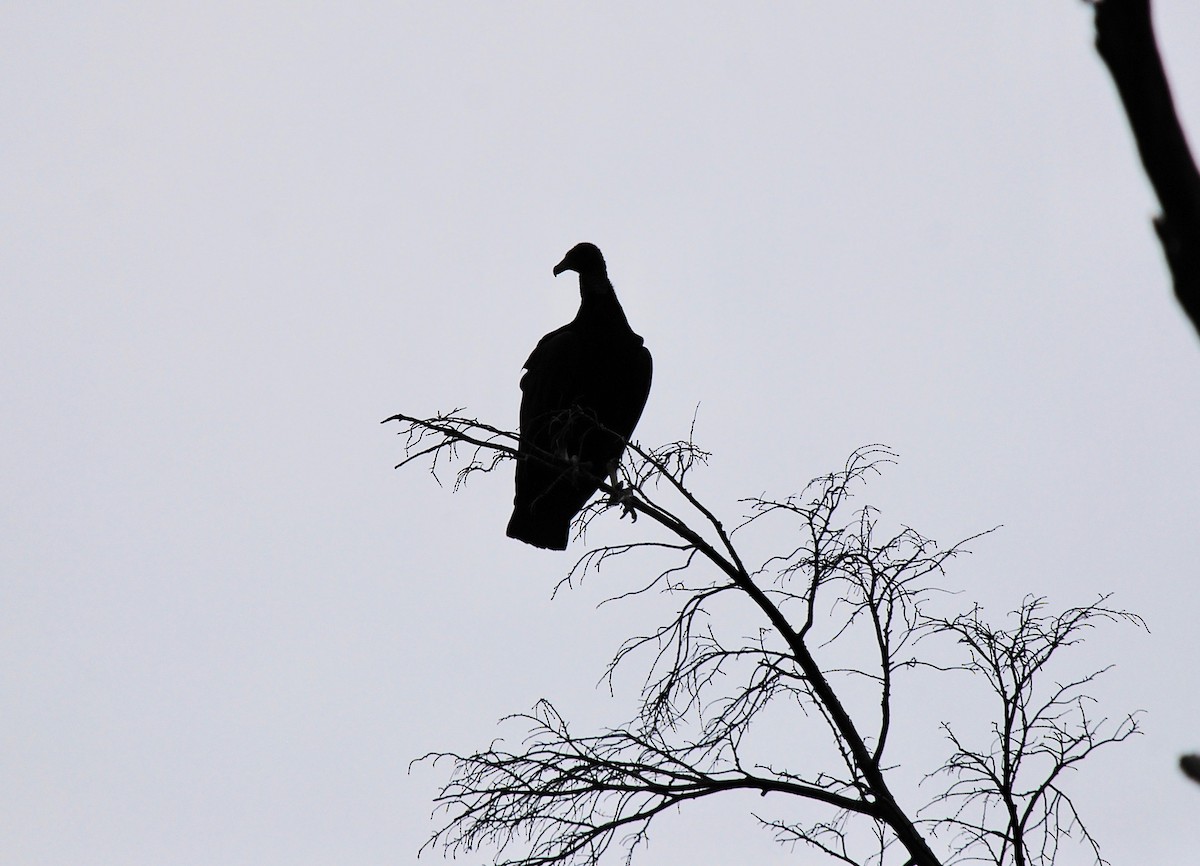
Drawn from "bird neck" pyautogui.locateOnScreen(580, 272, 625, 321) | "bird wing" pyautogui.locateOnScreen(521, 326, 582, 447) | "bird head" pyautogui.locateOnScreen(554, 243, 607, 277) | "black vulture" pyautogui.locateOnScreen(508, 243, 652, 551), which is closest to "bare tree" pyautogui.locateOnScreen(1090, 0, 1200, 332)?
"black vulture" pyautogui.locateOnScreen(508, 243, 652, 551)

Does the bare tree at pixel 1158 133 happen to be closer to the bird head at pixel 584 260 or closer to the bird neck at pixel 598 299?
the bird neck at pixel 598 299

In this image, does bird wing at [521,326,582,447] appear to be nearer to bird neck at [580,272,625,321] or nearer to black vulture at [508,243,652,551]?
black vulture at [508,243,652,551]

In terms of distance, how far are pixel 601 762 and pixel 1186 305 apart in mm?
2483

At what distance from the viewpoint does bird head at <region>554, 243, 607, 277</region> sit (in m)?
6.89

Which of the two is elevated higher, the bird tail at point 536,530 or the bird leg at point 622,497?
the bird tail at point 536,530

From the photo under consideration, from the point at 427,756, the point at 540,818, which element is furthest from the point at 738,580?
the point at 427,756

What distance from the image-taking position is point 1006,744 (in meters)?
3.53

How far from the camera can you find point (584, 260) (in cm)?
691

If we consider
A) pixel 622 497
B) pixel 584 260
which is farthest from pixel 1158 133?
pixel 584 260

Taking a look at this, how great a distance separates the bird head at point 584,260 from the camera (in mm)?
6891

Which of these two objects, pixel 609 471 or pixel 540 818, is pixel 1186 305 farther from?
pixel 609 471

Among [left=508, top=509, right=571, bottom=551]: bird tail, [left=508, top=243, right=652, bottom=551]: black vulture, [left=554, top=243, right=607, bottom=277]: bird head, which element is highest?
[left=554, top=243, right=607, bottom=277]: bird head

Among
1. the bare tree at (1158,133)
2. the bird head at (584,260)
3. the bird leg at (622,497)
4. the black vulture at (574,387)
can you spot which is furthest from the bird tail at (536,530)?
the bare tree at (1158,133)

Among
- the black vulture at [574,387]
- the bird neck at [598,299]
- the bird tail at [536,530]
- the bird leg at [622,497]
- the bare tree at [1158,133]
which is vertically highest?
the bird neck at [598,299]
